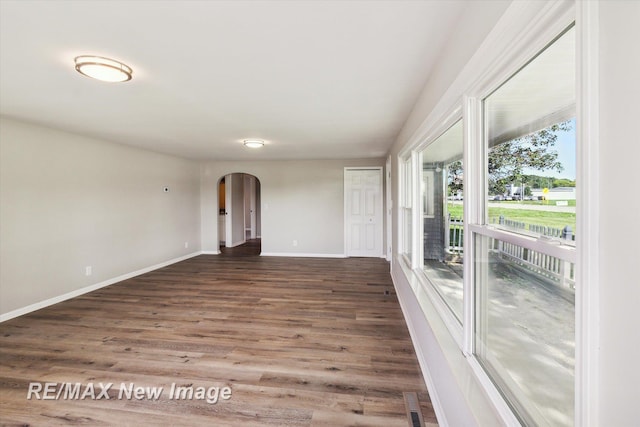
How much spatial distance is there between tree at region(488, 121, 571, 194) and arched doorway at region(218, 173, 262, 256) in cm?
647

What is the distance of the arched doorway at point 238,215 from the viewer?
7984 mm

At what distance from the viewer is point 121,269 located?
483 centimetres

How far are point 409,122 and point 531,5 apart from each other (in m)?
2.39

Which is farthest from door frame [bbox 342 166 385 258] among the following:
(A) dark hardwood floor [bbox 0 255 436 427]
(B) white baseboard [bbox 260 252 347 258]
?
(A) dark hardwood floor [bbox 0 255 436 427]

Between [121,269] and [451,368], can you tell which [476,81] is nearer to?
[451,368]

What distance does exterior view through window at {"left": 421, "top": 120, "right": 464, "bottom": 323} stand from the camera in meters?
1.90

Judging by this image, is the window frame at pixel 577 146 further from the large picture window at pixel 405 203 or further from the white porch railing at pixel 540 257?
the large picture window at pixel 405 203

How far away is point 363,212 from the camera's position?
659 centimetres

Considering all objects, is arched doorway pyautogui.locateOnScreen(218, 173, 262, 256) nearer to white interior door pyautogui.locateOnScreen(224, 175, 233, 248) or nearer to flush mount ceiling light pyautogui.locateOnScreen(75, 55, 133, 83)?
white interior door pyautogui.locateOnScreen(224, 175, 233, 248)

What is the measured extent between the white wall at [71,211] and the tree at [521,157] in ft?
15.5

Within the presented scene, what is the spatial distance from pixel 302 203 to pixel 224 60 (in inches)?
194

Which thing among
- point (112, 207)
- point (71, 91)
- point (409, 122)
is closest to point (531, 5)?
point (409, 122)

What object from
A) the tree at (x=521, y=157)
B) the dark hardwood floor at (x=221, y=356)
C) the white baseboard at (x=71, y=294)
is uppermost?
the tree at (x=521, y=157)

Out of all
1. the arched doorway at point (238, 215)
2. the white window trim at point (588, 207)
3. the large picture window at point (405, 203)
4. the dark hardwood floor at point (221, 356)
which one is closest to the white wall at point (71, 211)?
the dark hardwood floor at point (221, 356)
